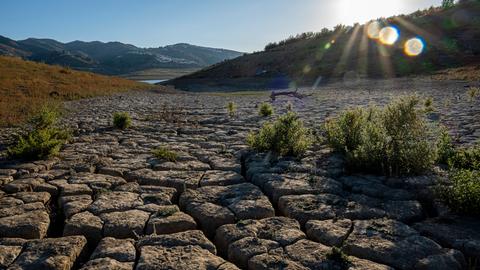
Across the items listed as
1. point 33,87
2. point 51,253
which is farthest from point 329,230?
point 33,87

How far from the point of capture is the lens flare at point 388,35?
32.9 metres

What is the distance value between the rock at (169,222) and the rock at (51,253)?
53 cm

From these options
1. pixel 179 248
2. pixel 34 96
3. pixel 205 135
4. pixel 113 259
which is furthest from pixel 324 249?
pixel 34 96

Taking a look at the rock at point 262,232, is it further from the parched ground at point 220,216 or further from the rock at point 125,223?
the rock at point 125,223

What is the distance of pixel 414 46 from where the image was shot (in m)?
30.5

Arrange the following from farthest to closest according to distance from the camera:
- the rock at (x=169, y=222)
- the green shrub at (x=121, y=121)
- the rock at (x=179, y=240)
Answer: the green shrub at (x=121, y=121) < the rock at (x=169, y=222) < the rock at (x=179, y=240)

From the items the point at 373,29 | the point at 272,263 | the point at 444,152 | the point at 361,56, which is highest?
the point at 373,29

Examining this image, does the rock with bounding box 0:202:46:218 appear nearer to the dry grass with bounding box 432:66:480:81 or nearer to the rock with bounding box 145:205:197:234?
the rock with bounding box 145:205:197:234

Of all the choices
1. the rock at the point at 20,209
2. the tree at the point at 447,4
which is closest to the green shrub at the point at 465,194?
the rock at the point at 20,209

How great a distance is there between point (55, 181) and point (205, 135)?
3497 millimetres

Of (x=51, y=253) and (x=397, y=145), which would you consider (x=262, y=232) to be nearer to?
(x=51, y=253)

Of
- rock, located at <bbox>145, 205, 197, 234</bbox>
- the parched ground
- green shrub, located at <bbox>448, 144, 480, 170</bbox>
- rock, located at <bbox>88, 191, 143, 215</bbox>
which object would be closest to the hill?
green shrub, located at <bbox>448, 144, 480, 170</bbox>

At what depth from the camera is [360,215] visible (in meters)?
3.48

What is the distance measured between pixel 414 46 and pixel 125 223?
3131 centimetres
